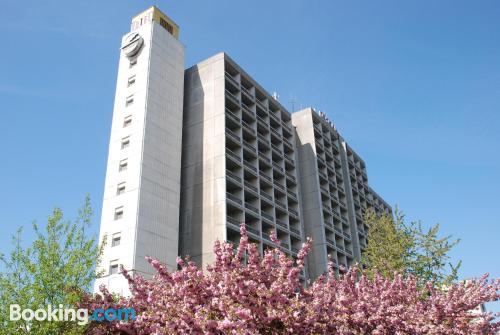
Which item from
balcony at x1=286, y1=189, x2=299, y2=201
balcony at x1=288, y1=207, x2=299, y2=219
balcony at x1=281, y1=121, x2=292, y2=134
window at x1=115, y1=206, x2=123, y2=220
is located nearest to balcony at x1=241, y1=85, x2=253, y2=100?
balcony at x1=281, y1=121, x2=292, y2=134

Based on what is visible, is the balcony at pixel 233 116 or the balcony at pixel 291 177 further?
the balcony at pixel 291 177

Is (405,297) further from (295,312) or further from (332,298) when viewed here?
(295,312)

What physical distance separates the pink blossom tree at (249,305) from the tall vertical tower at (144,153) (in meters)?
24.9

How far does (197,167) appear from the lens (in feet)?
167

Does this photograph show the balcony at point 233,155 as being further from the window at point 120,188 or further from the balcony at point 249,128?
the window at point 120,188

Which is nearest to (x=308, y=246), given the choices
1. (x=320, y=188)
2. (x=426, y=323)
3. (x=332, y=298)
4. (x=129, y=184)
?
(x=332, y=298)

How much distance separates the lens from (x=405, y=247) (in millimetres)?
33312

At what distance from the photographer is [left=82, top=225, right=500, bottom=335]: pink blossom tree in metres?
12.1

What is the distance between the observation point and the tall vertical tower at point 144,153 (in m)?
40.5

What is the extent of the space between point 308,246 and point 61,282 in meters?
10.8

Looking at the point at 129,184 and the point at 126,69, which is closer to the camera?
the point at 129,184

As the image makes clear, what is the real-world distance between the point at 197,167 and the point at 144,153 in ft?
25.5

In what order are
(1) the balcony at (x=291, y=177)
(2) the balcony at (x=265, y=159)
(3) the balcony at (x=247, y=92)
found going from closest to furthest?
(2) the balcony at (x=265, y=159) < (3) the balcony at (x=247, y=92) < (1) the balcony at (x=291, y=177)

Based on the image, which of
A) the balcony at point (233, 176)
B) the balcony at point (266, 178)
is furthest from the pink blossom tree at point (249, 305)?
the balcony at point (266, 178)
